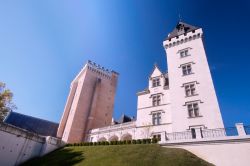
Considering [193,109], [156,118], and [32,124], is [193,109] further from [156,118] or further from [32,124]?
[32,124]

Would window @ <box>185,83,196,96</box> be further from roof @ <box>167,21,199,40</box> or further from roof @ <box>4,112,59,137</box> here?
roof @ <box>4,112,59,137</box>

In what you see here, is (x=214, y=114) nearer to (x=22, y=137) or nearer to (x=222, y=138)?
(x=222, y=138)

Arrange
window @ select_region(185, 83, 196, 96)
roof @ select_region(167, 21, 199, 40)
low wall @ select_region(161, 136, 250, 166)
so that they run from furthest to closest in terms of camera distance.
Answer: roof @ select_region(167, 21, 199, 40) < window @ select_region(185, 83, 196, 96) < low wall @ select_region(161, 136, 250, 166)

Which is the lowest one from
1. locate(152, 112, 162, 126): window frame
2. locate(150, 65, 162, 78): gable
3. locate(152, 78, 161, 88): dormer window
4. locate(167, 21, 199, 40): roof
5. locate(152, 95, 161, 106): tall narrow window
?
locate(152, 112, 162, 126): window frame

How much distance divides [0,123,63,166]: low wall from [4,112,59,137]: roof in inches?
783

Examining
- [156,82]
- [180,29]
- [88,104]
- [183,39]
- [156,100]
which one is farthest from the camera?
[88,104]

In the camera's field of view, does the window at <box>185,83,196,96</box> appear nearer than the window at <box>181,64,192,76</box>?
Yes

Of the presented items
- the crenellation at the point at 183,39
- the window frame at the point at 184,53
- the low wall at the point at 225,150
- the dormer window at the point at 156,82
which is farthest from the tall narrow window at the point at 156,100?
the low wall at the point at 225,150

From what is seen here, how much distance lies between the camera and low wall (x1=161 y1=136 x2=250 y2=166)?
638 inches

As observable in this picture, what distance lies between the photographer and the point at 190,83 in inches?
1128

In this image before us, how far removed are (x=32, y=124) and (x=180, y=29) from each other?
1680 inches

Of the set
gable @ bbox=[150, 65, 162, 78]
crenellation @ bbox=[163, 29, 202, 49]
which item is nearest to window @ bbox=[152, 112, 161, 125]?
gable @ bbox=[150, 65, 162, 78]

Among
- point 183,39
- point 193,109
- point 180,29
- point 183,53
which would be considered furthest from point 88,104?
point 193,109

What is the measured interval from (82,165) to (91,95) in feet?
105
